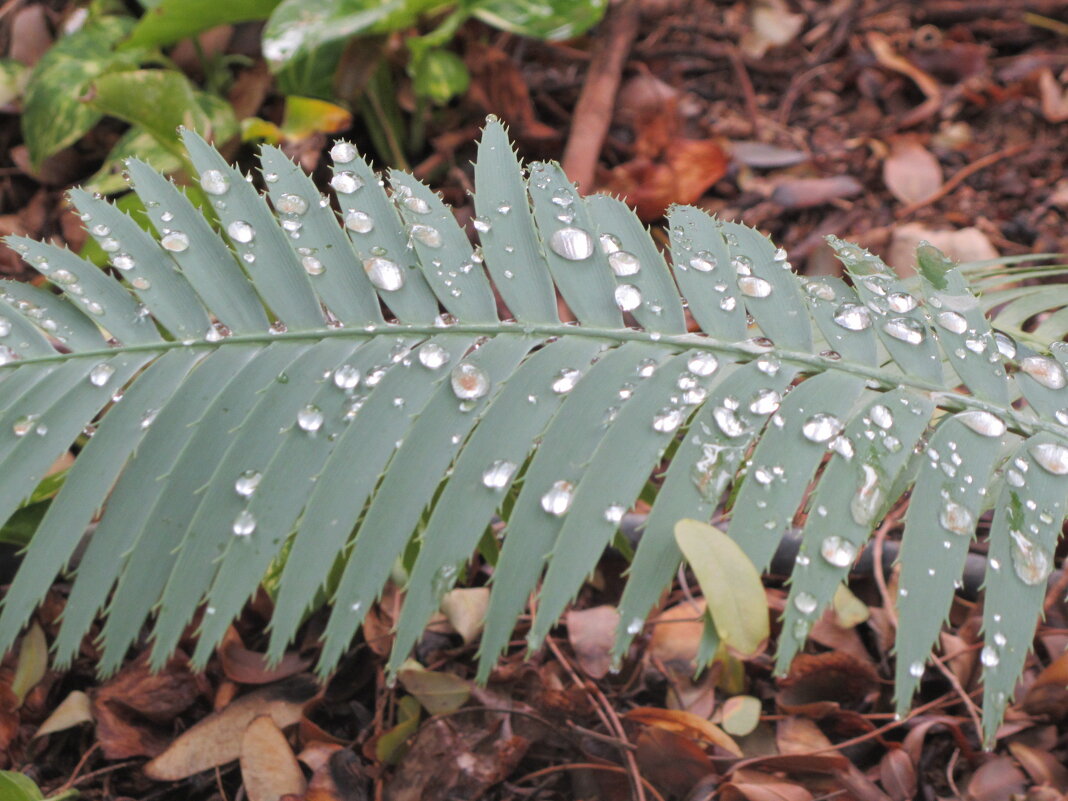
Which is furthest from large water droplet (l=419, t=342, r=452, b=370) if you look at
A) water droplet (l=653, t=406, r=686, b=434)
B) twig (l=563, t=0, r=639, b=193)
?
twig (l=563, t=0, r=639, b=193)

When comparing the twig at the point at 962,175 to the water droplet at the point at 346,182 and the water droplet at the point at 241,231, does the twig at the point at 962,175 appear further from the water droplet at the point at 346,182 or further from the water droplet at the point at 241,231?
the water droplet at the point at 241,231

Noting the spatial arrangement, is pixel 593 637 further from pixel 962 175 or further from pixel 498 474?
pixel 962 175

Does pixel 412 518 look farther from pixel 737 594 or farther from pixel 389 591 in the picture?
pixel 389 591

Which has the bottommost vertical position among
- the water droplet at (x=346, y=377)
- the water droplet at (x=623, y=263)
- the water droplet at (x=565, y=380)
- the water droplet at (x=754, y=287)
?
the water droplet at (x=754, y=287)

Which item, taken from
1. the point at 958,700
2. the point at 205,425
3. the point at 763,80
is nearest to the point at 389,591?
the point at 205,425

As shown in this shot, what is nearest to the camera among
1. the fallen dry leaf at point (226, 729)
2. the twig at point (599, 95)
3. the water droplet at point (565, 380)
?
the water droplet at point (565, 380)

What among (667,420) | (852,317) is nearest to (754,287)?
(852,317)

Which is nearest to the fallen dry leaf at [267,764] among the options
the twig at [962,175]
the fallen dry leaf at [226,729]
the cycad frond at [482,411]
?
the fallen dry leaf at [226,729]
